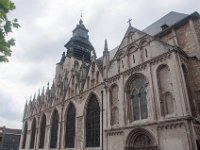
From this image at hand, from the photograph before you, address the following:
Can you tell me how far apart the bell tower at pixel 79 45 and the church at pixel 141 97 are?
8995mm

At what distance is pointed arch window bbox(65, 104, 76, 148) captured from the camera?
769 inches

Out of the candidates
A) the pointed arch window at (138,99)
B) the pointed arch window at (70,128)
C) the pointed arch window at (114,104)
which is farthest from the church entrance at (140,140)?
the pointed arch window at (70,128)

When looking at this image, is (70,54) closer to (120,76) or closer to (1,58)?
(120,76)

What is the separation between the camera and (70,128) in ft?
67.1

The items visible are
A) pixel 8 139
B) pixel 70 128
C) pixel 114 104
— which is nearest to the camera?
pixel 114 104

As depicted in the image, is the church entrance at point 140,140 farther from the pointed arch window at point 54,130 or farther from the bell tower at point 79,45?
the bell tower at point 79,45

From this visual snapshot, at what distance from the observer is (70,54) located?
99.5 ft

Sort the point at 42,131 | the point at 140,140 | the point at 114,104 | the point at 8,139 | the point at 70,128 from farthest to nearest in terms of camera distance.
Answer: the point at 8,139, the point at 42,131, the point at 70,128, the point at 114,104, the point at 140,140

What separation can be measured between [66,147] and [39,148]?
26.3 feet

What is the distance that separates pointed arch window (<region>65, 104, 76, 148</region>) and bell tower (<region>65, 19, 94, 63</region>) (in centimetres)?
A: 1131

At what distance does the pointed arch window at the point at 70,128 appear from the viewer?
19544 millimetres

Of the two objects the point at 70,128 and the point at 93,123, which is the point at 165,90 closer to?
the point at 93,123

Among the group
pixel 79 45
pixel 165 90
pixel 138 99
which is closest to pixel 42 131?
pixel 79 45

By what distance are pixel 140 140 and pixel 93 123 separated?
18.4ft
